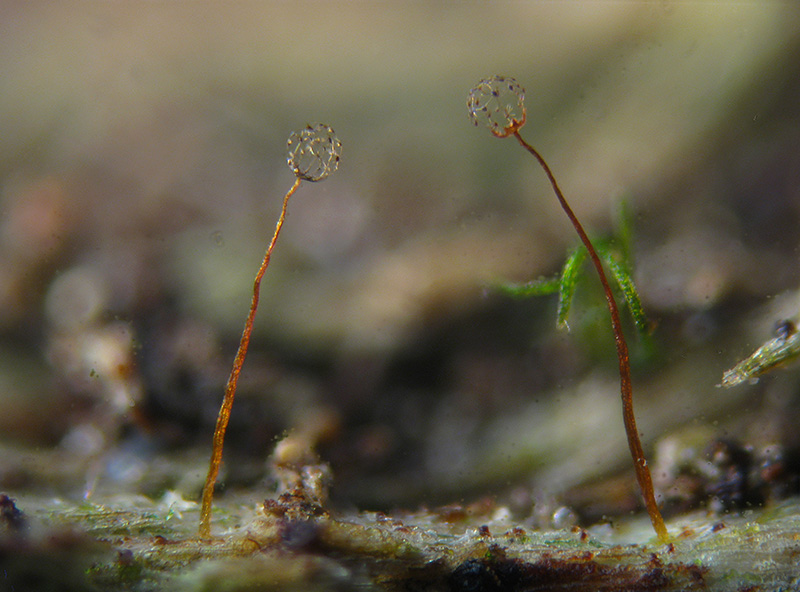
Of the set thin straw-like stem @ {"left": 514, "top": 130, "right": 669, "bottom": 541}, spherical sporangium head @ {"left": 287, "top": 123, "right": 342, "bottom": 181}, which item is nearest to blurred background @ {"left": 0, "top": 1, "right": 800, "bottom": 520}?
thin straw-like stem @ {"left": 514, "top": 130, "right": 669, "bottom": 541}

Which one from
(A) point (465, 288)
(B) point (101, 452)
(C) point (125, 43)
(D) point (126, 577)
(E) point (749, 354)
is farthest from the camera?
(C) point (125, 43)

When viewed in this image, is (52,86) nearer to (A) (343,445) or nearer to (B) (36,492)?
(B) (36,492)

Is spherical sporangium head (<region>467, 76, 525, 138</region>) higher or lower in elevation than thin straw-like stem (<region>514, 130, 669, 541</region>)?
higher

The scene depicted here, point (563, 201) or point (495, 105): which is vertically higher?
point (495, 105)

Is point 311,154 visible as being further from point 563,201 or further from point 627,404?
point 627,404

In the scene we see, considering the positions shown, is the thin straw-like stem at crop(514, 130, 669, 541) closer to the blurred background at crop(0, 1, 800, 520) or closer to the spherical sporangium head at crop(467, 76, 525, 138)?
the spherical sporangium head at crop(467, 76, 525, 138)

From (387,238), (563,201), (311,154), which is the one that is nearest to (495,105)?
(563,201)

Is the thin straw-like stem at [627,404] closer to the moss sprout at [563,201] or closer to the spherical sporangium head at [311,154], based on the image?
the moss sprout at [563,201]

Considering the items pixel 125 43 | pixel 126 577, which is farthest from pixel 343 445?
pixel 125 43
